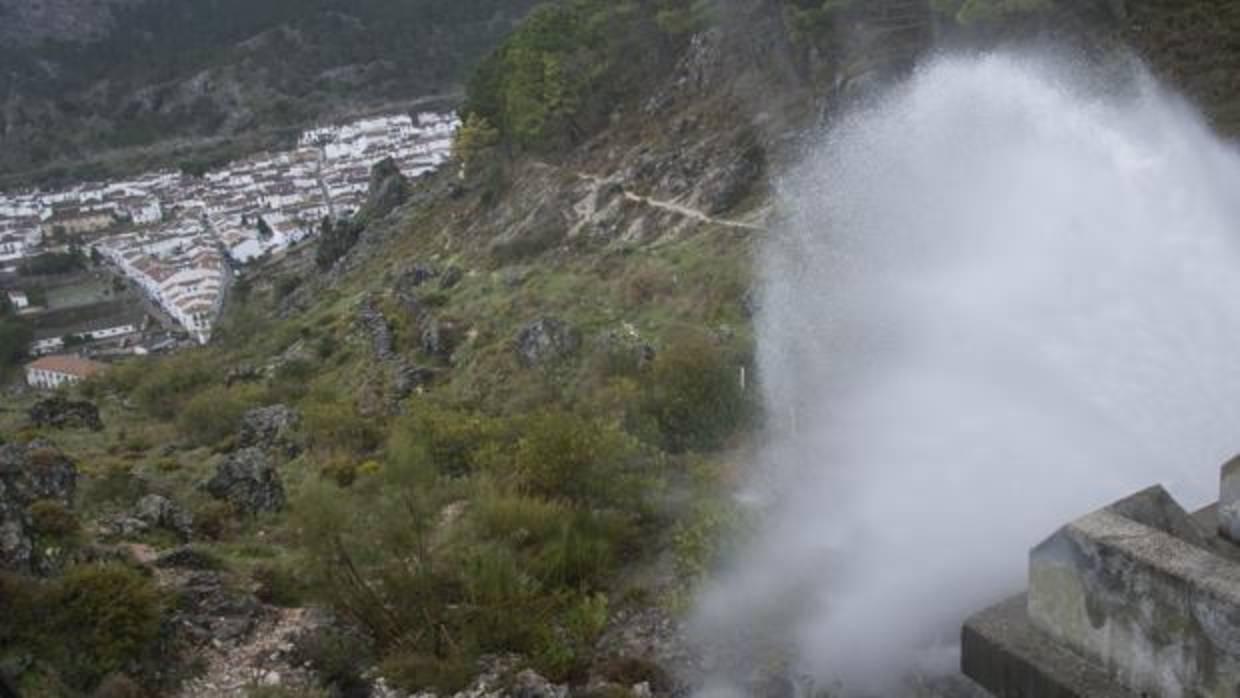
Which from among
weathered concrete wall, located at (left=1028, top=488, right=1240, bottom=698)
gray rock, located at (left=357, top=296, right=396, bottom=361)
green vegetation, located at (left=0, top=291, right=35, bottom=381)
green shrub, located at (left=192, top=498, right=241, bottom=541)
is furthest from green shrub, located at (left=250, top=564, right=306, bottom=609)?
green vegetation, located at (left=0, top=291, right=35, bottom=381)

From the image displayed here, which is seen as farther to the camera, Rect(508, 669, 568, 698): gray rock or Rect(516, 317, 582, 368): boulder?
Rect(516, 317, 582, 368): boulder

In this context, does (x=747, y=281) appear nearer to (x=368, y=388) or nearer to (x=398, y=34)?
(x=368, y=388)

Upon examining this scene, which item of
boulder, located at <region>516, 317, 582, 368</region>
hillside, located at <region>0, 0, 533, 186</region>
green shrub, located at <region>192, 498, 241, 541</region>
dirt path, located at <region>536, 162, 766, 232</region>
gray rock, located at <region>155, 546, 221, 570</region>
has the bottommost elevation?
green shrub, located at <region>192, 498, 241, 541</region>

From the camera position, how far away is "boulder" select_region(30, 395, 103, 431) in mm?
30850

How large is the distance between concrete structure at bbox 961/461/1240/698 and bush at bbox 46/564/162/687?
749 centimetres

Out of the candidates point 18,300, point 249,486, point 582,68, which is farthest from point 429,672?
point 18,300

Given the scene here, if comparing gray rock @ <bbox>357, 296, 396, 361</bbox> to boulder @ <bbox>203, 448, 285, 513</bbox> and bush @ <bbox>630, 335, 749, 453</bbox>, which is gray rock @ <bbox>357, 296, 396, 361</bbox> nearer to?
boulder @ <bbox>203, 448, 285, 513</bbox>

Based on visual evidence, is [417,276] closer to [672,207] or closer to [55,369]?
[672,207]

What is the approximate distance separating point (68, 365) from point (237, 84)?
9055 cm

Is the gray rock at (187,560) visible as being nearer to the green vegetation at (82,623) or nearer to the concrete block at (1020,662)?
the green vegetation at (82,623)

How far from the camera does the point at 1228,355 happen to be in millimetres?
9367

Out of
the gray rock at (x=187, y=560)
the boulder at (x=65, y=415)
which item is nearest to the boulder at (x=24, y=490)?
the gray rock at (x=187, y=560)

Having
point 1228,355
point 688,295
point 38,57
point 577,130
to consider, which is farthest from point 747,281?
point 38,57

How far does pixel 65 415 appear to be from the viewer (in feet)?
102
